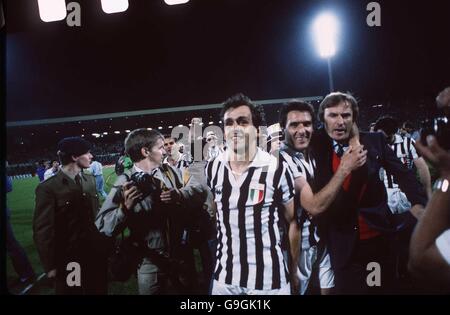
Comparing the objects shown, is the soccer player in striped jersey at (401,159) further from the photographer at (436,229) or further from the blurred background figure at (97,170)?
the blurred background figure at (97,170)

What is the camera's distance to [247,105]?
Answer: 1950 millimetres

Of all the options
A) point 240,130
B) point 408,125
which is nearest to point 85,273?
point 240,130

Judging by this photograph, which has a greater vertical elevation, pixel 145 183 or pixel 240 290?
pixel 145 183

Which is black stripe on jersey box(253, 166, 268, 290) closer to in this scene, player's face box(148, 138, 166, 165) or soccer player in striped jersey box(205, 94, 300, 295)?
soccer player in striped jersey box(205, 94, 300, 295)

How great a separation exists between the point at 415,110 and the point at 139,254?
209cm

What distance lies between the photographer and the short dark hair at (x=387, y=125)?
210cm

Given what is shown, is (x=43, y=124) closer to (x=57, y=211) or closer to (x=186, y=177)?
(x=57, y=211)

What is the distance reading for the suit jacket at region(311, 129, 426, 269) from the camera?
1926mm

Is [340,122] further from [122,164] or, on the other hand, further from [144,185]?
[122,164]

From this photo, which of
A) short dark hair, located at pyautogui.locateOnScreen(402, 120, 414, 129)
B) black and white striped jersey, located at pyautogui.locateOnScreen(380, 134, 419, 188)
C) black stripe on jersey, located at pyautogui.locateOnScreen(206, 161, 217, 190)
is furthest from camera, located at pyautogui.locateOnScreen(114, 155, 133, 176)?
short dark hair, located at pyautogui.locateOnScreen(402, 120, 414, 129)

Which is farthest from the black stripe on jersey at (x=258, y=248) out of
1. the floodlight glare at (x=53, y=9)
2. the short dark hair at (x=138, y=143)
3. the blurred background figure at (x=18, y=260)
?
the floodlight glare at (x=53, y=9)

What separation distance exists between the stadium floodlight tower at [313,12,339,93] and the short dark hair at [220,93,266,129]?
0.48m

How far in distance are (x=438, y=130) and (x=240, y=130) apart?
1056 mm

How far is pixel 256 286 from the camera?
1.77m
